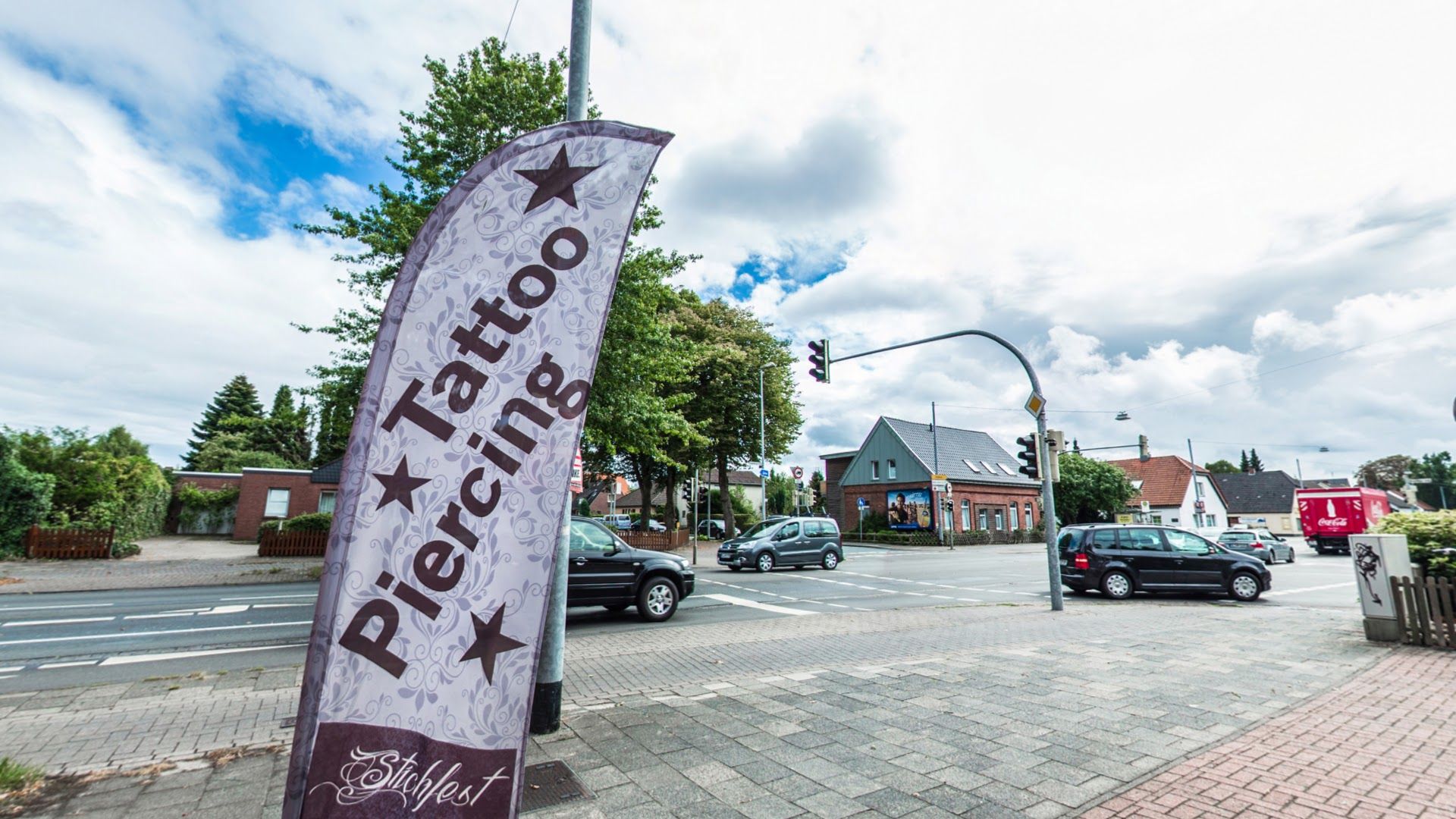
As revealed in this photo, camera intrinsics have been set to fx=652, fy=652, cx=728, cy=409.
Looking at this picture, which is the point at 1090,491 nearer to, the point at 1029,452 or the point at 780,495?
the point at 780,495

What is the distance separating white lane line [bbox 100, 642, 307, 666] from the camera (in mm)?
7480

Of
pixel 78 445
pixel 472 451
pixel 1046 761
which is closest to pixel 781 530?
pixel 1046 761

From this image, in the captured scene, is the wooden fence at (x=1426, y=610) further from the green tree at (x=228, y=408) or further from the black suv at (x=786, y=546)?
the green tree at (x=228, y=408)

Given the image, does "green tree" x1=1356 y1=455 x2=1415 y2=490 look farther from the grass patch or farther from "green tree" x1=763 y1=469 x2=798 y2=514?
the grass patch

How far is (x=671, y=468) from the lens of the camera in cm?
3156

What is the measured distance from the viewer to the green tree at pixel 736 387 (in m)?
29.6

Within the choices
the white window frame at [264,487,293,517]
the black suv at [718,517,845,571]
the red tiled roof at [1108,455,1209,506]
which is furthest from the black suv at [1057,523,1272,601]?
the red tiled roof at [1108,455,1209,506]

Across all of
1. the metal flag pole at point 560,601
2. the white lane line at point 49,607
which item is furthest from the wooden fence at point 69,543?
the metal flag pole at point 560,601

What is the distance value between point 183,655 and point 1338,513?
42.0 metres

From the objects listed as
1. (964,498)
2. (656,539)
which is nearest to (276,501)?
(656,539)

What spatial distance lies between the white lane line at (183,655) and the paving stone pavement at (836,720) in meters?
1.76

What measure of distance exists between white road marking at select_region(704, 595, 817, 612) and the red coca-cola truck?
32165mm

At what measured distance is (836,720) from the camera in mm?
4820

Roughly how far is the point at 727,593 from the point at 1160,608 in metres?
8.26
